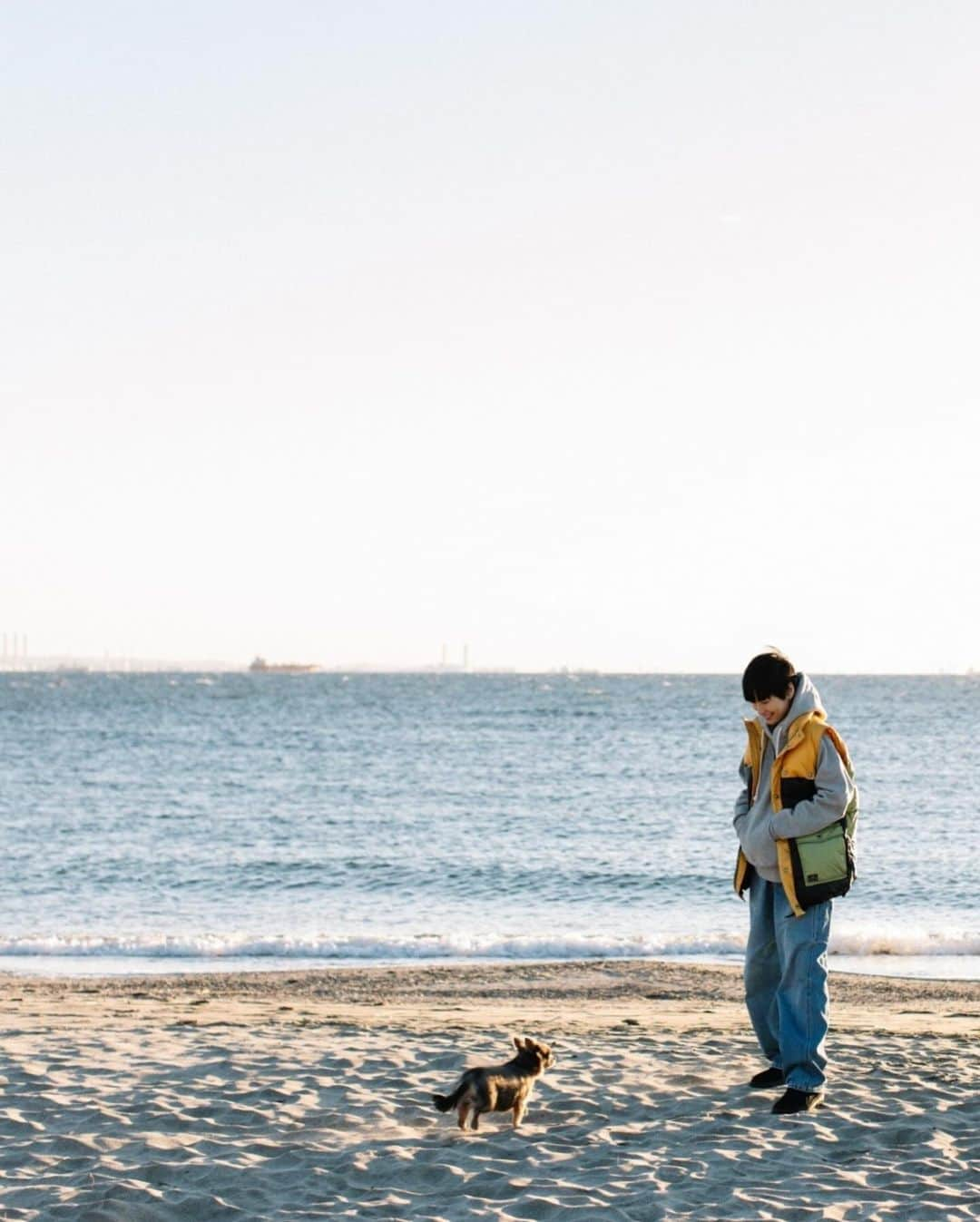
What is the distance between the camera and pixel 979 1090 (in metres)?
6.57

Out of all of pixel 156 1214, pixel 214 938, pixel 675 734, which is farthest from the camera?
pixel 675 734

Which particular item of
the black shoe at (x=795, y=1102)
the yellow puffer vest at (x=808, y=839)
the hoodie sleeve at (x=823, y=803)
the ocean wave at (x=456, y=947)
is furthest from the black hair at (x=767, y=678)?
the ocean wave at (x=456, y=947)

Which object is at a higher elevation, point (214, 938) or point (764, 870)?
point (764, 870)

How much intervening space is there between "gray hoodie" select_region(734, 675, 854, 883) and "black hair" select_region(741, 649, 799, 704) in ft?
0.31

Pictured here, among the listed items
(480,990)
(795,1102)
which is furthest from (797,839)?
(480,990)

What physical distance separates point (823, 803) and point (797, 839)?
21cm

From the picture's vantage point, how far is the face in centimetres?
603

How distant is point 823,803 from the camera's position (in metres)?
5.90

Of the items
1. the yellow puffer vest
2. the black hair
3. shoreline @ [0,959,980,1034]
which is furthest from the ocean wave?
the black hair

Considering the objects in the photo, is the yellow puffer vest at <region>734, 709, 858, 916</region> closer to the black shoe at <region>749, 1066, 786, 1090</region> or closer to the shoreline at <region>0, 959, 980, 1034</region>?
the black shoe at <region>749, 1066, 786, 1090</region>

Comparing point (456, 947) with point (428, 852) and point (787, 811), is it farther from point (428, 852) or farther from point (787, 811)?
point (787, 811)

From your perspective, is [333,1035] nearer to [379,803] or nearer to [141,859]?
[141,859]

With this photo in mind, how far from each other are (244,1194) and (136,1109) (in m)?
1.28

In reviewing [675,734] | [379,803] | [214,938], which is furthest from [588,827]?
[675,734]
